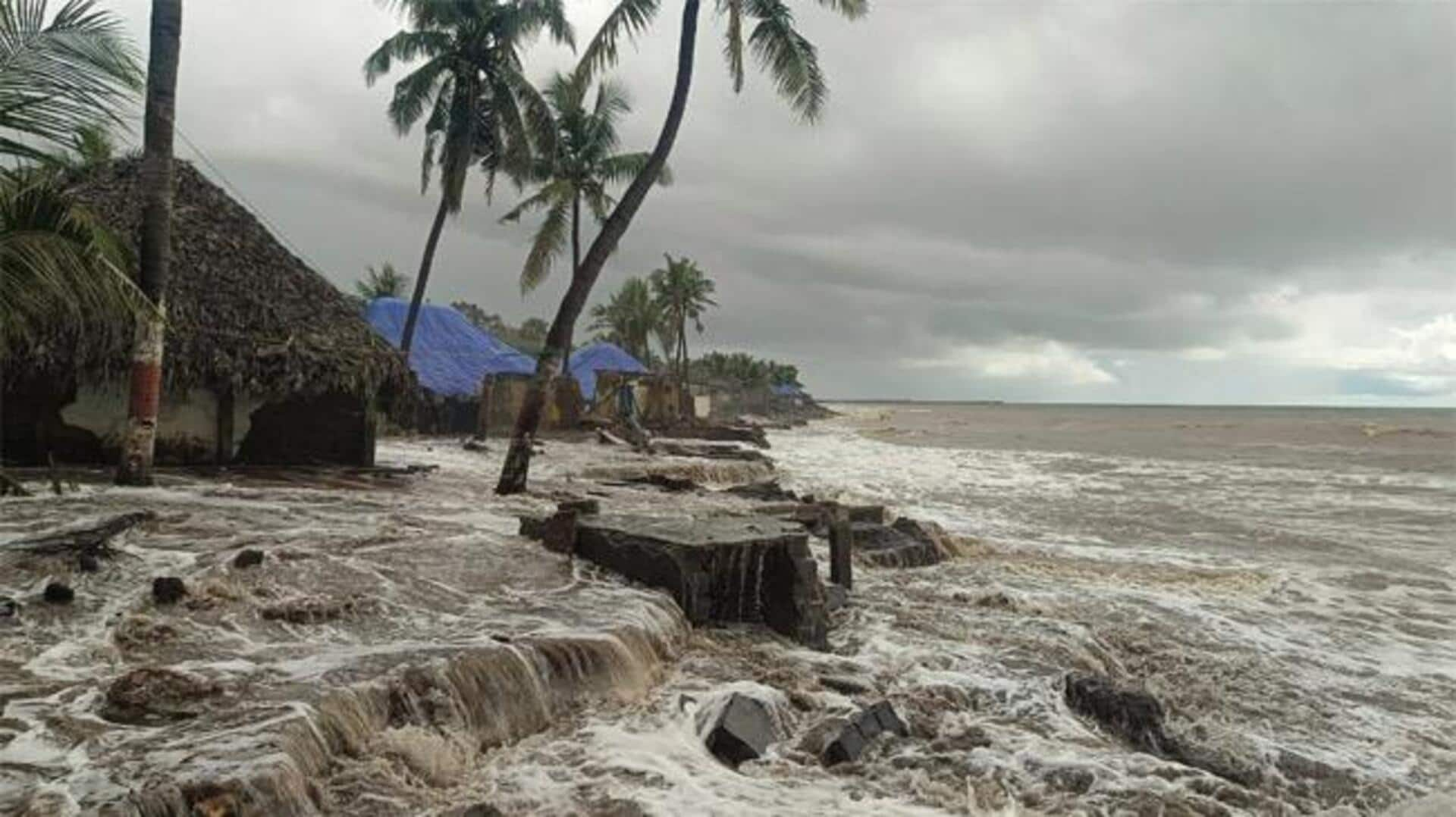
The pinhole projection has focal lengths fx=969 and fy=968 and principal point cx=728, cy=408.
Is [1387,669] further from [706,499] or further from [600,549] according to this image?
[706,499]

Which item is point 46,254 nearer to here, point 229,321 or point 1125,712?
point 1125,712

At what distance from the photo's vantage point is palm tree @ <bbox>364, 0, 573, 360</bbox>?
79.5 feet

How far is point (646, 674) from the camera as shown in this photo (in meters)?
7.04

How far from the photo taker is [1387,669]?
31.1 feet

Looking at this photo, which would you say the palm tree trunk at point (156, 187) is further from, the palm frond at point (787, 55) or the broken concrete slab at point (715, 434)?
the broken concrete slab at point (715, 434)

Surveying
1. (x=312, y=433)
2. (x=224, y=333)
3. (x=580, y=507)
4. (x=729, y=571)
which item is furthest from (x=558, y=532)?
(x=312, y=433)

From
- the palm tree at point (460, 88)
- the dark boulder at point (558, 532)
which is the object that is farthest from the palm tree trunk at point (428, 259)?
the dark boulder at point (558, 532)

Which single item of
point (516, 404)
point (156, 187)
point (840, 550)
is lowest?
point (840, 550)

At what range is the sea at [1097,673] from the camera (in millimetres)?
5480

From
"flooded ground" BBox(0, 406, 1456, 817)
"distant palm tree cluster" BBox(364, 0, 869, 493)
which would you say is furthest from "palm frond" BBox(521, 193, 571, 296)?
"flooded ground" BBox(0, 406, 1456, 817)

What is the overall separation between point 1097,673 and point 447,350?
2884 centimetres

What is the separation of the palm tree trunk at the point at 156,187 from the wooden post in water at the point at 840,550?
7.97m

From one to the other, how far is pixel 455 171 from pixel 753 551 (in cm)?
1847

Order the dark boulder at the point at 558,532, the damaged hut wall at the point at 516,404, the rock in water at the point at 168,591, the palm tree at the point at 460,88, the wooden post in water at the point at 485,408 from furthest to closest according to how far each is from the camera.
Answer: the damaged hut wall at the point at 516,404
the wooden post in water at the point at 485,408
the palm tree at the point at 460,88
the dark boulder at the point at 558,532
the rock in water at the point at 168,591
